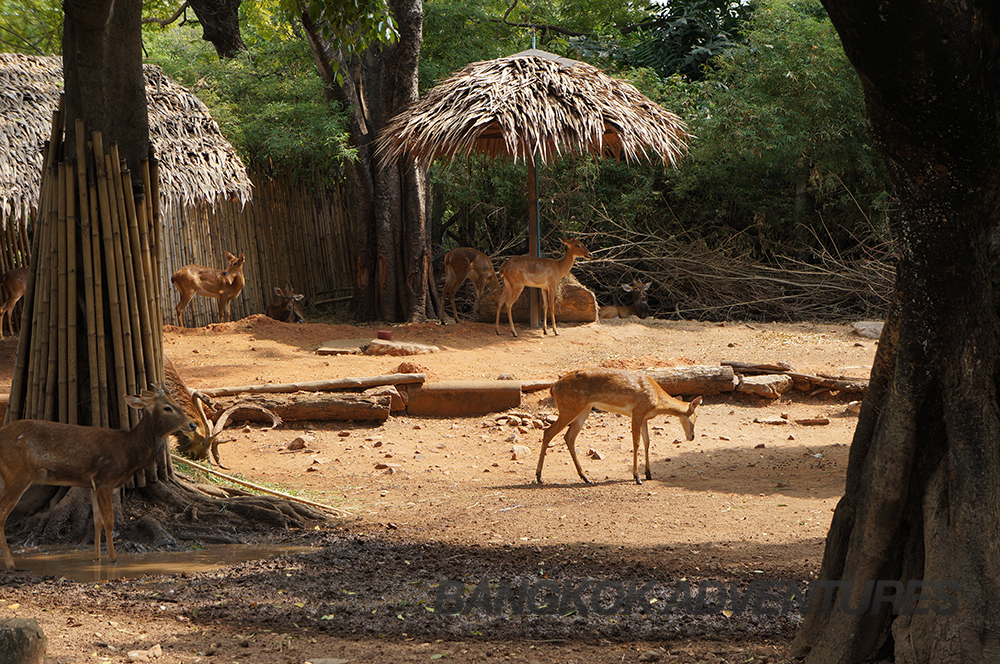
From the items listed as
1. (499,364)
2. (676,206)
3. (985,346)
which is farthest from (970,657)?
(676,206)

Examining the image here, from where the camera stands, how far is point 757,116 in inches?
602

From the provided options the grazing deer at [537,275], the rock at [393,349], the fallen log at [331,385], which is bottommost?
Answer: the fallen log at [331,385]

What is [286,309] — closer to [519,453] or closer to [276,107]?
[276,107]

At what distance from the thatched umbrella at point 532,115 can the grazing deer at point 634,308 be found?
→ 8.64 ft

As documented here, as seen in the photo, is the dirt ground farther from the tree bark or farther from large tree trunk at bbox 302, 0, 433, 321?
the tree bark

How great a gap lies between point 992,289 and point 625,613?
2.06 m

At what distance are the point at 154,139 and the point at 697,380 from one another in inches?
310

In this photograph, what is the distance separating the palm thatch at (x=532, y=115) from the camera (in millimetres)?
12703

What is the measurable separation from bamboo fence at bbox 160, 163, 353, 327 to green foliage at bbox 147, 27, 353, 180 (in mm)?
548

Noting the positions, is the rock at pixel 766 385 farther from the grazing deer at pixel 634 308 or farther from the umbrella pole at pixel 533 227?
the grazing deer at pixel 634 308

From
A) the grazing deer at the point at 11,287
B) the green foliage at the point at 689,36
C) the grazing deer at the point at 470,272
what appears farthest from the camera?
the green foliage at the point at 689,36

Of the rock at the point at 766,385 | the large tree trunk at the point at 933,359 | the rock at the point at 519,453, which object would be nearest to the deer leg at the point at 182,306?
the rock at the point at 519,453

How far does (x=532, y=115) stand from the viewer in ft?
41.7

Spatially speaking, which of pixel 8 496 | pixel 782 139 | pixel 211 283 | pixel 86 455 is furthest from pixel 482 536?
pixel 782 139
